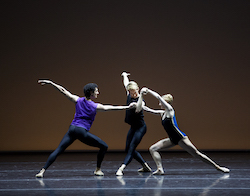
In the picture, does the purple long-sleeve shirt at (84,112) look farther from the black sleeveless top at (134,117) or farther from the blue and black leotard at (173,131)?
the blue and black leotard at (173,131)

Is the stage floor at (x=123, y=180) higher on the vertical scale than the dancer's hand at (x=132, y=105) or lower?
lower

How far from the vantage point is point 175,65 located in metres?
7.90

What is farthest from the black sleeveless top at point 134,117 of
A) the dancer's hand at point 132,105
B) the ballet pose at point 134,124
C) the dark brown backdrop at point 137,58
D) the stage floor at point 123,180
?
the dark brown backdrop at point 137,58

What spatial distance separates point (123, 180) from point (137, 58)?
3.96 m

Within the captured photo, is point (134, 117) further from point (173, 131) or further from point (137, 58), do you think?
point (137, 58)

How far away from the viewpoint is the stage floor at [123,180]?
366 centimetres

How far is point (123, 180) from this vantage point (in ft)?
14.3

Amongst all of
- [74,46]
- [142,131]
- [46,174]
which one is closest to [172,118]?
[142,131]

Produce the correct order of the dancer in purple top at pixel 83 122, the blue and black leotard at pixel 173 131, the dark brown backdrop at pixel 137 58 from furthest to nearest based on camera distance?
1. the dark brown backdrop at pixel 137 58
2. the blue and black leotard at pixel 173 131
3. the dancer in purple top at pixel 83 122

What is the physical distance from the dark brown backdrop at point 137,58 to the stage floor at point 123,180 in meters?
1.63

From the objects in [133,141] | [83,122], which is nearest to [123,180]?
[133,141]

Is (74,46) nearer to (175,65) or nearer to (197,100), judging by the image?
(175,65)

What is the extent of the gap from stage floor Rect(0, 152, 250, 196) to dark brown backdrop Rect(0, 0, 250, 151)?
1.63 m

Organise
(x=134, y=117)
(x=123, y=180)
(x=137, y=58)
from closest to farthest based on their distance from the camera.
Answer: (x=123, y=180), (x=134, y=117), (x=137, y=58)
